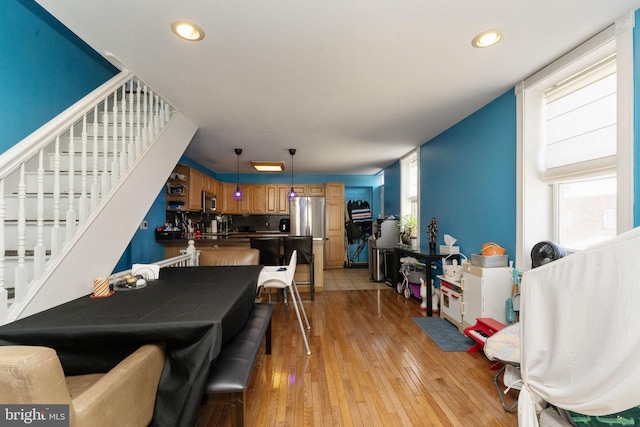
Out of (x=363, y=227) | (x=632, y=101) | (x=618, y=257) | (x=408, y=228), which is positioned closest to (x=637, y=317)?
(x=618, y=257)

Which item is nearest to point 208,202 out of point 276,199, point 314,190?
point 276,199

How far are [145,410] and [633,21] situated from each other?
341cm

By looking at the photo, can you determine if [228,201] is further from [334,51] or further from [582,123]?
[582,123]

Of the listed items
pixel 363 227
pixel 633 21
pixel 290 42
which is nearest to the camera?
pixel 633 21

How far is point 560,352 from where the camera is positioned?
1.11m

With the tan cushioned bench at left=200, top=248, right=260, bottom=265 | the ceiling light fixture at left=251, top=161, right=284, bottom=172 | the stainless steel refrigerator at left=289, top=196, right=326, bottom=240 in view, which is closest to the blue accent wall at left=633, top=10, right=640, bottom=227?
the tan cushioned bench at left=200, top=248, right=260, bottom=265

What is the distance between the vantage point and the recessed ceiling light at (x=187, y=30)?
1.73m

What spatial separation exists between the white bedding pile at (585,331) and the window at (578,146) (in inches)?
46.1

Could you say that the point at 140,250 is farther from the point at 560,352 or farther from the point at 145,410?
the point at 560,352

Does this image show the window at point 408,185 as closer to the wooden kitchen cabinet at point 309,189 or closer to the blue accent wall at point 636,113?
the wooden kitchen cabinet at point 309,189

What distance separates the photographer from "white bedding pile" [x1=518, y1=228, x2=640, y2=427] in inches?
35.0

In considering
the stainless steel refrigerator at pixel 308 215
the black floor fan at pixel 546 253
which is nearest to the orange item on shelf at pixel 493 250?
the black floor fan at pixel 546 253

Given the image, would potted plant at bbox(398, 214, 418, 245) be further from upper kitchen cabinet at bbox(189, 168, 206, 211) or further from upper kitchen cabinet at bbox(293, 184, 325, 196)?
upper kitchen cabinet at bbox(189, 168, 206, 211)

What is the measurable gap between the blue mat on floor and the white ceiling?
255 centimetres
